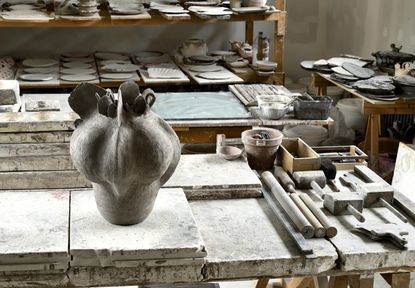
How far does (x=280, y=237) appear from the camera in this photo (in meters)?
2.56

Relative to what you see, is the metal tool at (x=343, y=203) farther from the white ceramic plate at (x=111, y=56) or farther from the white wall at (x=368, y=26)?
the white ceramic plate at (x=111, y=56)

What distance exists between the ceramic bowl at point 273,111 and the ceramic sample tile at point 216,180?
1.08 meters

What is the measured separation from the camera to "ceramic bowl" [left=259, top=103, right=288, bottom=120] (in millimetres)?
4211

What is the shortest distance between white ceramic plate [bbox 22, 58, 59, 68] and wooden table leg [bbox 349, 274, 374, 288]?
414 centimetres

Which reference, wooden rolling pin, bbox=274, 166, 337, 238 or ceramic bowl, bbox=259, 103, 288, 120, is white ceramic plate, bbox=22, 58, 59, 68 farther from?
wooden rolling pin, bbox=274, 166, 337, 238

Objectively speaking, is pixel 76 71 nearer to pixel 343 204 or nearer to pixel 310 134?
pixel 310 134

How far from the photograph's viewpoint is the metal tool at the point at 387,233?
8.16ft

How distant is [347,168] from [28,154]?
1.53m

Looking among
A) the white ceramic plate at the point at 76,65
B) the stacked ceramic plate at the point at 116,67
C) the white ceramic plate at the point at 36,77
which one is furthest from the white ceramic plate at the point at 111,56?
the white ceramic plate at the point at 36,77

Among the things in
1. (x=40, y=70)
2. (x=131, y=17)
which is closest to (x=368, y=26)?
(x=131, y=17)

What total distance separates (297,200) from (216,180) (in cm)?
38

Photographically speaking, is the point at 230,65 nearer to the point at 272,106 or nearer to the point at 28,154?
the point at 272,106

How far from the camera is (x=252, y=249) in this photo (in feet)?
8.05

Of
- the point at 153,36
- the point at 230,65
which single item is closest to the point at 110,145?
the point at 230,65
